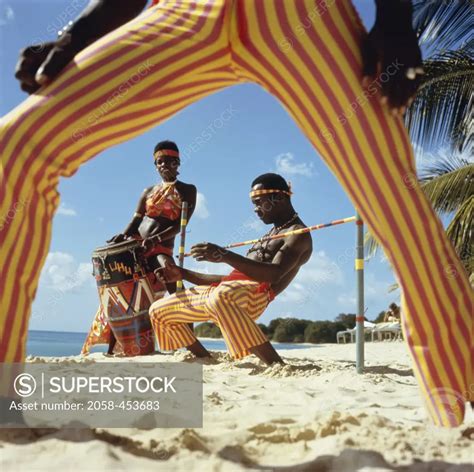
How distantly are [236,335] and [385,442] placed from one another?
1958mm

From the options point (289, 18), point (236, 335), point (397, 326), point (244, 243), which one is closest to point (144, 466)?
point (289, 18)

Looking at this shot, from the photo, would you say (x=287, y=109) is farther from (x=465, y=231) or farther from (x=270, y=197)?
(x=465, y=231)

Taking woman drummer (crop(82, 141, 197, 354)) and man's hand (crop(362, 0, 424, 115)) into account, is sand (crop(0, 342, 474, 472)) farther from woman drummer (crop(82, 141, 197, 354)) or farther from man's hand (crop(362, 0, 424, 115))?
woman drummer (crop(82, 141, 197, 354))

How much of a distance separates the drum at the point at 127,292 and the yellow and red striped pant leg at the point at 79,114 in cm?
307

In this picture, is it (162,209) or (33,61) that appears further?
(162,209)

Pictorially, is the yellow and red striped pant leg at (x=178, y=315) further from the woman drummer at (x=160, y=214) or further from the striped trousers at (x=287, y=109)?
→ the striped trousers at (x=287, y=109)

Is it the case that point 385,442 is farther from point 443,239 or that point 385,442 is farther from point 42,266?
point 42,266

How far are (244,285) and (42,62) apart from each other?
2.22 meters

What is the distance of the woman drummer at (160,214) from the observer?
433cm

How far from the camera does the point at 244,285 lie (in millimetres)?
3180

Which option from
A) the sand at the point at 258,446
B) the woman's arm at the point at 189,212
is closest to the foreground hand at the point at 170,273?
the woman's arm at the point at 189,212

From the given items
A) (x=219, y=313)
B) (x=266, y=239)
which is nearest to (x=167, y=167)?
(x=266, y=239)

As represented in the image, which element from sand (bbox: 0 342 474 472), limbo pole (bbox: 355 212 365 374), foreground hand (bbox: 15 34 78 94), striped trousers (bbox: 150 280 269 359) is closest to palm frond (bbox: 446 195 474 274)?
limbo pole (bbox: 355 212 365 374)

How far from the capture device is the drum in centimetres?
417
